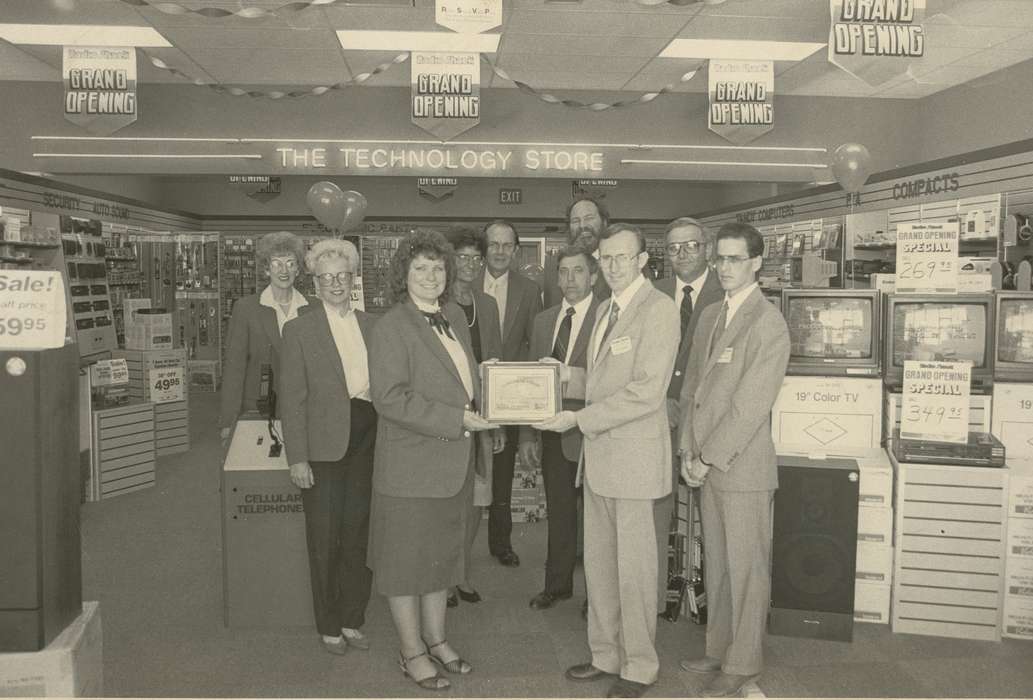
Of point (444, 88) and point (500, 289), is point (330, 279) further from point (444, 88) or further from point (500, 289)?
point (444, 88)

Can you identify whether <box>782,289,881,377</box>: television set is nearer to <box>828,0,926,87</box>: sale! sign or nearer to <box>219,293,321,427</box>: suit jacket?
<box>828,0,926,87</box>: sale! sign

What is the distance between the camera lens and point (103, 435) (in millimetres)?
6133

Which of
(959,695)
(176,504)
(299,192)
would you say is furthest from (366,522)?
(299,192)

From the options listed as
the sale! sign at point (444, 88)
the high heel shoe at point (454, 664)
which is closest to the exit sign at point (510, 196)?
the sale! sign at point (444, 88)

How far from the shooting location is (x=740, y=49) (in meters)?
7.64

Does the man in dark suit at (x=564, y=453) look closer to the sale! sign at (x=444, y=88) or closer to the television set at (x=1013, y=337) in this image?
the television set at (x=1013, y=337)

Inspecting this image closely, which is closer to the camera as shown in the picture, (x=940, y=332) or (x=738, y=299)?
(x=738, y=299)

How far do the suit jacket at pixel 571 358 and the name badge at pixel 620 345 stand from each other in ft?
1.38

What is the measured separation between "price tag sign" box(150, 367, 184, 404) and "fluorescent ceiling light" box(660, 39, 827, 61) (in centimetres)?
555

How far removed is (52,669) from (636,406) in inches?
75.2

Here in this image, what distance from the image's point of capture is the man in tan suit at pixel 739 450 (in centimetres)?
302

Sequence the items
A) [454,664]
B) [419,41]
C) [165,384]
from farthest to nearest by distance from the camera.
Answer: [419,41], [165,384], [454,664]

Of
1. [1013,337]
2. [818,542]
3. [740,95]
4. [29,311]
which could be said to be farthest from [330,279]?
[740,95]

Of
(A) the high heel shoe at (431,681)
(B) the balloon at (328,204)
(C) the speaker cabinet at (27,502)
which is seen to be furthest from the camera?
(B) the balloon at (328,204)
